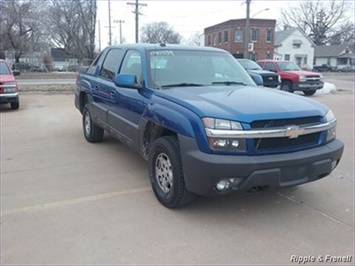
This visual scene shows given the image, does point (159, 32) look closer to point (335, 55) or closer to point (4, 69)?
point (335, 55)

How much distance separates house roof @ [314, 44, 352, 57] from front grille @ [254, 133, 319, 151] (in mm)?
81083

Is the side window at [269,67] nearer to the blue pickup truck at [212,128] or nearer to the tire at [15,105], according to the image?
the tire at [15,105]

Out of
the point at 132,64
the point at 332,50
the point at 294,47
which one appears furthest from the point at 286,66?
the point at 332,50

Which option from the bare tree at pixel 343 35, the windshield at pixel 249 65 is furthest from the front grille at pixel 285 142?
the bare tree at pixel 343 35

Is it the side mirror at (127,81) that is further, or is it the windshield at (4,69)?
the windshield at (4,69)

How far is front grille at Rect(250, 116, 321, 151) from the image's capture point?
137 inches

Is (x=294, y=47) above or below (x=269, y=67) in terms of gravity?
above

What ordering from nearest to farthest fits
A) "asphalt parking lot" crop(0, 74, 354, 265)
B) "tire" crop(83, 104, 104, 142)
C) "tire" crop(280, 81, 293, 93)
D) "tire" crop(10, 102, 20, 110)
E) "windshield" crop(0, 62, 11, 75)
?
1. "asphalt parking lot" crop(0, 74, 354, 265)
2. "tire" crop(83, 104, 104, 142)
3. "tire" crop(10, 102, 20, 110)
4. "windshield" crop(0, 62, 11, 75)
5. "tire" crop(280, 81, 293, 93)

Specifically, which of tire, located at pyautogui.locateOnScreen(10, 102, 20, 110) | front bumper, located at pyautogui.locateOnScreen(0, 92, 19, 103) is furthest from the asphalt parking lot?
tire, located at pyautogui.locateOnScreen(10, 102, 20, 110)

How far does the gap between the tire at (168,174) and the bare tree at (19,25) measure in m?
39.7

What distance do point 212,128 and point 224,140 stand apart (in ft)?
0.50

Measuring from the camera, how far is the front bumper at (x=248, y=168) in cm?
338

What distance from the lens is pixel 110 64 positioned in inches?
237

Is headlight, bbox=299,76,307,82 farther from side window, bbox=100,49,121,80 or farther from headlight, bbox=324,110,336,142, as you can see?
headlight, bbox=324,110,336,142
